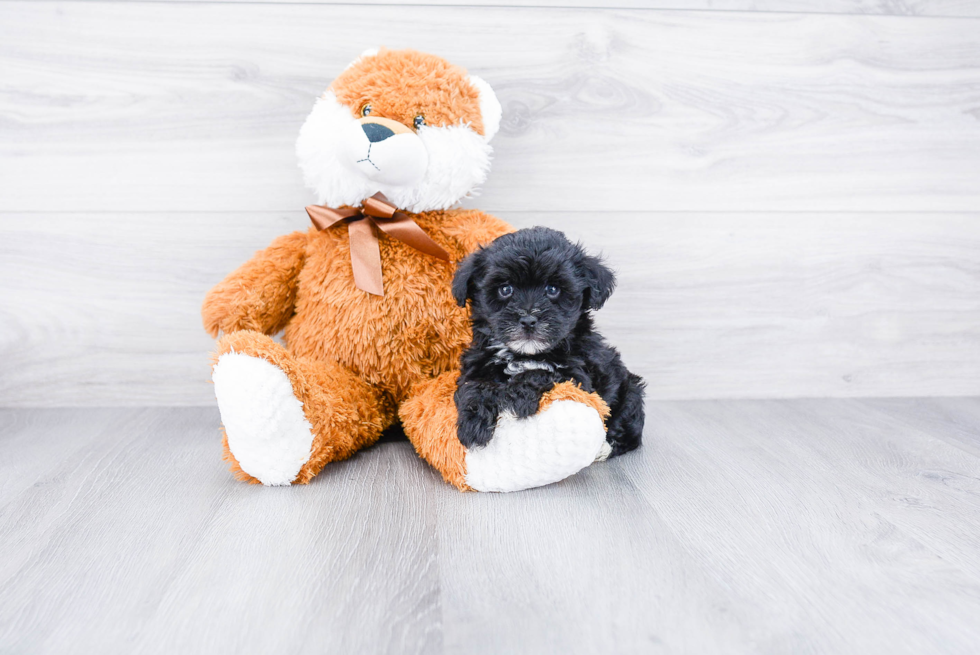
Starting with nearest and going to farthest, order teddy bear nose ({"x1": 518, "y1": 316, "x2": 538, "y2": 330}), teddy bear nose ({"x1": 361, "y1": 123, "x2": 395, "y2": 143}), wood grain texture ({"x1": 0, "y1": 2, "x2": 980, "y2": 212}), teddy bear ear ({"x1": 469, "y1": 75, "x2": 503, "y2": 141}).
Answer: teddy bear nose ({"x1": 518, "y1": 316, "x2": 538, "y2": 330})
teddy bear nose ({"x1": 361, "y1": 123, "x2": 395, "y2": 143})
teddy bear ear ({"x1": 469, "y1": 75, "x2": 503, "y2": 141})
wood grain texture ({"x1": 0, "y1": 2, "x2": 980, "y2": 212})

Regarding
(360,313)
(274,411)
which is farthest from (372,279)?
(274,411)

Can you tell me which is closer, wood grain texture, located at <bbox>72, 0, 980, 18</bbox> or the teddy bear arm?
the teddy bear arm

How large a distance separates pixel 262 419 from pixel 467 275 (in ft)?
1.11

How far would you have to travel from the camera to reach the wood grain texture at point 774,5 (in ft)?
4.09

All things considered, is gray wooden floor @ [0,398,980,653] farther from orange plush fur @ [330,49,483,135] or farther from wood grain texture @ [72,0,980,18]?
wood grain texture @ [72,0,980,18]

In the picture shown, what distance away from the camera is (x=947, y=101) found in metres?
1.35

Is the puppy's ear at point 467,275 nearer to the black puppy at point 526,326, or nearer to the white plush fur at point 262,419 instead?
the black puppy at point 526,326

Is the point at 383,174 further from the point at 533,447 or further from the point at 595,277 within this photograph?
the point at 533,447

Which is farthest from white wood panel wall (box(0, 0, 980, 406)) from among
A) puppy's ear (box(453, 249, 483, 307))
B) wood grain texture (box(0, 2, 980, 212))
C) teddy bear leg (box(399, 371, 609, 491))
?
teddy bear leg (box(399, 371, 609, 491))

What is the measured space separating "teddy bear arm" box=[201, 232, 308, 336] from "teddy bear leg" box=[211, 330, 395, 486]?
11 centimetres

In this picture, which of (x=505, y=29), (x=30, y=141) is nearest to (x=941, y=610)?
(x=505, y=29)

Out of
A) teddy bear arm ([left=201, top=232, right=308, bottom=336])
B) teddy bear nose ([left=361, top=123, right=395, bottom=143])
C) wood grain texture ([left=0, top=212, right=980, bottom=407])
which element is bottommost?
wood grain texture ([left=0, top=212, right=980, bottom=407])

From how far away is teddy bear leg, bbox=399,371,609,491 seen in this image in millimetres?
856

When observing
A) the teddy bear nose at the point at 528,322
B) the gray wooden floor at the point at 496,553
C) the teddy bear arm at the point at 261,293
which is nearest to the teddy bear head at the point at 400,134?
the teddy bear arm at the point at 261,293
